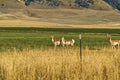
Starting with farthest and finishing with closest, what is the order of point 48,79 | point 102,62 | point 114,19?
point 114,19, point 102,62, point 48,79

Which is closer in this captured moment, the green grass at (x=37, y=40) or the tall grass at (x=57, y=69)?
the tall grass at (x=57, y=69)

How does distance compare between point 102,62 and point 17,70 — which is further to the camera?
point 102,62

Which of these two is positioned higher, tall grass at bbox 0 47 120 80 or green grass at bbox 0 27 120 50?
tall grass at bbox 0 47 120 80

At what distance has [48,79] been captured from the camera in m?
11.5

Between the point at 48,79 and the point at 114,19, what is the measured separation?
184088 millimetres

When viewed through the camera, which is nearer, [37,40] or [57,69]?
[57,69]

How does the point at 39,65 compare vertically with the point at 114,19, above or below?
above

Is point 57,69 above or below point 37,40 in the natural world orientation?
above

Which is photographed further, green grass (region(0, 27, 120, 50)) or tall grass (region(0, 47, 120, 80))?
green grass (region(0, 27, 120, 50))

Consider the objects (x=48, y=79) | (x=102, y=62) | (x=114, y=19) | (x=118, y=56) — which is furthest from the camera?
(x=114, y=19)

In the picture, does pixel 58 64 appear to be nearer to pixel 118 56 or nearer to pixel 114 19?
pixel 118 56

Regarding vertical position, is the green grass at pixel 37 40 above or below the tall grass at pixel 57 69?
below

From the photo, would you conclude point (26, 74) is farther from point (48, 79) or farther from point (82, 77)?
point (82, 77)

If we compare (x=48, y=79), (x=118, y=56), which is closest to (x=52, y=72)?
(x=48, y=79)
